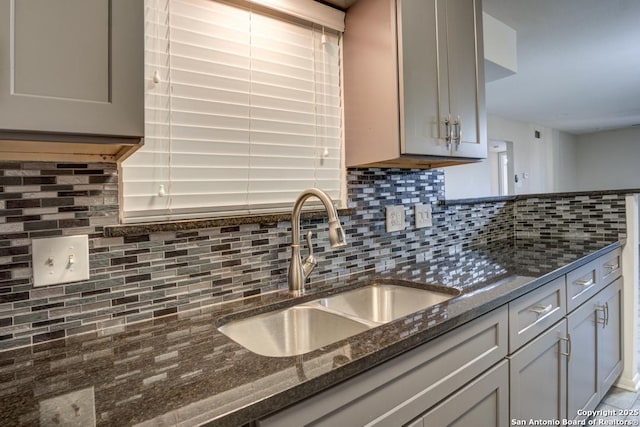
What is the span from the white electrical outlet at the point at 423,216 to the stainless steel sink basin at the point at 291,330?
883mm

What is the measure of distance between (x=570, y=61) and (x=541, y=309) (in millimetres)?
2843

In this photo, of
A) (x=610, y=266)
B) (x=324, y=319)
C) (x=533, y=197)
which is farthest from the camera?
(x=533, y=197)

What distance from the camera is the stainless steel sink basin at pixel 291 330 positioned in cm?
107

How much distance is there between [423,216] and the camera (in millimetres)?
1877

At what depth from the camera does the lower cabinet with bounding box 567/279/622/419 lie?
5.42 feet

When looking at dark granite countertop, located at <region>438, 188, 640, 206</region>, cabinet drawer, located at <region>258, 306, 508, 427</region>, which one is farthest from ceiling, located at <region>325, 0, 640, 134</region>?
cabinet drawer, located at <region>258, 306, 508, 427</region>

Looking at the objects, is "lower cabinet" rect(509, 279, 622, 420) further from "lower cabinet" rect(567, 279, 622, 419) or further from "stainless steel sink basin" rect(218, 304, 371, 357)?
"stainless steel sink basin" rect(218, 304, 371, 357)

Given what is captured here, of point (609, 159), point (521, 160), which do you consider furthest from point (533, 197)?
point (609, 159)

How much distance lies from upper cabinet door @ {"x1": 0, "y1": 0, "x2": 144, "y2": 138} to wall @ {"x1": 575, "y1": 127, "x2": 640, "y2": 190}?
30.3ft

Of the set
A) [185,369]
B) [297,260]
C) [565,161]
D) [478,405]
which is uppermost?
[565,161]

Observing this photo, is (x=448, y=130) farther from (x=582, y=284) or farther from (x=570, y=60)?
(x=570, y=60)

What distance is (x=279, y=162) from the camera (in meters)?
1.38

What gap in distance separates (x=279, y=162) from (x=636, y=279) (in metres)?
2.27

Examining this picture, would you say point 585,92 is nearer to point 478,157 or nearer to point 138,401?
point 478,157
